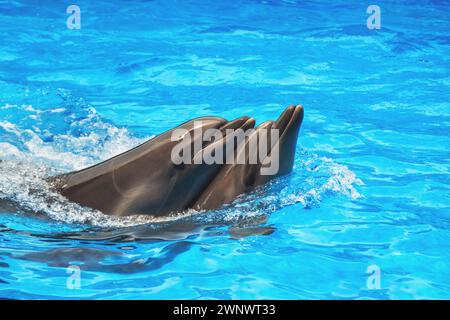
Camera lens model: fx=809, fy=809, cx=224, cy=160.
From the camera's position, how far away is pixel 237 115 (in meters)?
9.56

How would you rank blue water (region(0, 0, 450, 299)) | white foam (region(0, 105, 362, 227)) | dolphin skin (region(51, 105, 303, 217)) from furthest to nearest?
1. white foam (region(0, 105, 362, 227))
2. dolphin skin (region(51, 105, 303, 217))
3. blue water (region(0, 0, 450, 299))

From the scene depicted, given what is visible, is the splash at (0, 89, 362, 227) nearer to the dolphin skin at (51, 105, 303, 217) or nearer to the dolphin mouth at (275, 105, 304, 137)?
the dolphin skin at (51, 105, 303, 217)

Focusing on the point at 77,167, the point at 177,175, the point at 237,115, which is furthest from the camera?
the point at 237,115

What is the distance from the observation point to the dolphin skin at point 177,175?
555 centimetres

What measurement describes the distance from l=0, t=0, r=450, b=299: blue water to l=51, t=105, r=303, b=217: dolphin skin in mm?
104

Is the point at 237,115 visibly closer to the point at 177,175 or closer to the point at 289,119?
the point at 289,119

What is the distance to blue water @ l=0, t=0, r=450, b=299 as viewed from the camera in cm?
539

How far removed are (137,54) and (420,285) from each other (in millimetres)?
7236

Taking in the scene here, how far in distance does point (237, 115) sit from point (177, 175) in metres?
4.05

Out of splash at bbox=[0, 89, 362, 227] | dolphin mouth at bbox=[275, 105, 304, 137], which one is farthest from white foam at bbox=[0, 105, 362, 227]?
dolphin mouth at bbox=[275, 105, 304, 137]

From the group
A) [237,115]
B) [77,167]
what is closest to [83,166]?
[77,167]

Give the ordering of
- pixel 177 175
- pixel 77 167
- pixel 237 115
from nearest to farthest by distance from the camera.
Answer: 1. pixel 177 175
2. pixel 77 167
3. pixel 237 115

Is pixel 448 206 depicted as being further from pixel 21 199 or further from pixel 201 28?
pixel 201 28

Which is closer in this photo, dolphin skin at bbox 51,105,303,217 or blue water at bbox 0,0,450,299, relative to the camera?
blue water at bbox 0,0,450,299
